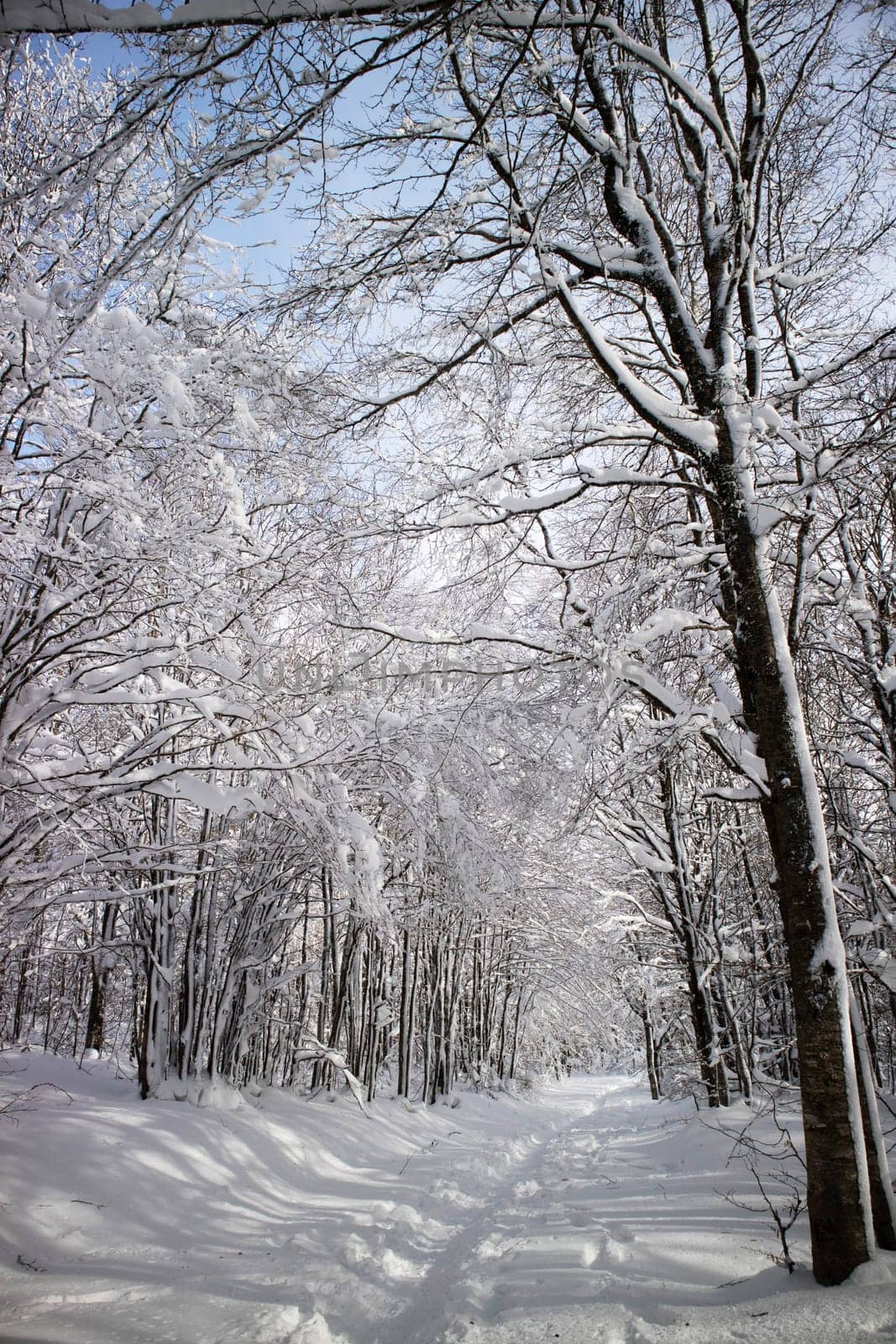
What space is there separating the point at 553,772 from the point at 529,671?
781mm

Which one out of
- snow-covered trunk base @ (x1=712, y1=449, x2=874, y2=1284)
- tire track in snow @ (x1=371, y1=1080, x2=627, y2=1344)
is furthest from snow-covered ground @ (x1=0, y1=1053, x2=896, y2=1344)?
snow-covered trunk base @ (x1=712, y1=449, x2=874, y2=1284)

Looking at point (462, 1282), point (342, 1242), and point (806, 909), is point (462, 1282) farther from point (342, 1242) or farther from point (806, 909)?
point (806, 909)

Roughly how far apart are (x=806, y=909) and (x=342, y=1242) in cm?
483

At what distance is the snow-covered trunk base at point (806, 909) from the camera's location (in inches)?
113

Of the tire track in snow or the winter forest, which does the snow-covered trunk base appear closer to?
the winter forest

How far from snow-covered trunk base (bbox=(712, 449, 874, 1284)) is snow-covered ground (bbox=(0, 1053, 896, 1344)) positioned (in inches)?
10.6

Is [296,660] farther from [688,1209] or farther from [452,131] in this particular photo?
[688,1209]

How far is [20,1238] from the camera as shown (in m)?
4.21

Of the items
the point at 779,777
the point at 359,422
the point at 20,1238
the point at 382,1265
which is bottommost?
the point at 382,1265

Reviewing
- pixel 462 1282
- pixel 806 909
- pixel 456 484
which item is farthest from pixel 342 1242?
pixel 456 484

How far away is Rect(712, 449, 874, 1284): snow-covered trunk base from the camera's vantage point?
286 centimetres

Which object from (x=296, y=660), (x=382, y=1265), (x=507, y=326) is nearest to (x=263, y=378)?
(x=507, y=326)

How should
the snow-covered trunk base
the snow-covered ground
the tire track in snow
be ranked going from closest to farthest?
the snow-covered trunk base → the snow-covered ground → the tire track in snow

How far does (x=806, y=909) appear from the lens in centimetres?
328
